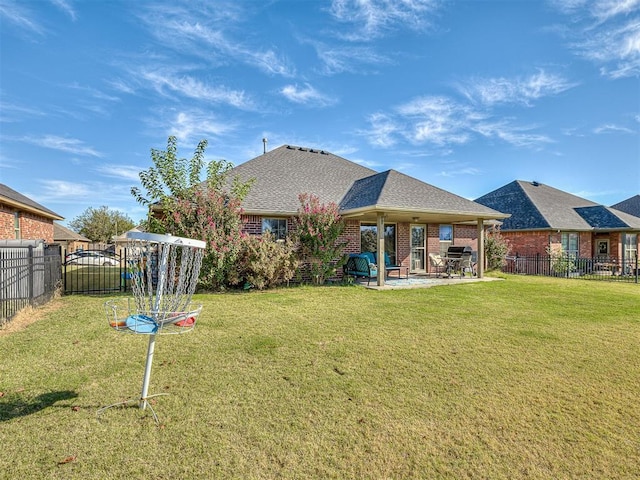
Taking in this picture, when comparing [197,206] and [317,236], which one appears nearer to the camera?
[197,206]

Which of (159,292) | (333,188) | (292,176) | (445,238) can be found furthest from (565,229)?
(159,292)

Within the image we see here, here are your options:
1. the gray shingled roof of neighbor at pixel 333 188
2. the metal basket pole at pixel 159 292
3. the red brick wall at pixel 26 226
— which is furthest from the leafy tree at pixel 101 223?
the metal basket pole at pixel 159 292

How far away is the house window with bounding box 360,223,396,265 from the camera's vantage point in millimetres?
14755

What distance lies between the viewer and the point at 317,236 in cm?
1180

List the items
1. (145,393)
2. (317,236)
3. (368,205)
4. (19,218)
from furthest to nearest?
(19,218)
(317,236)
(368,205)
(145,393)

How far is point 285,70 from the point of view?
45.4 feet

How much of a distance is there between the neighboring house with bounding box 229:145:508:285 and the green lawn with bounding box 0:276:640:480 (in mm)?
6291

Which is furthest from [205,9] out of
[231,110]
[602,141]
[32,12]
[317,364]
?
[602,141]

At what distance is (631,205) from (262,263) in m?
37.3

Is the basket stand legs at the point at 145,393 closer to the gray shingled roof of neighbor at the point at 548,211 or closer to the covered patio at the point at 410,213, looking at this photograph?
the covered patio at the point at 410,213

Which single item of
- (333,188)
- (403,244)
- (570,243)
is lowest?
(570,243)

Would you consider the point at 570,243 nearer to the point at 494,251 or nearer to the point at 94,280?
the point at 494,251

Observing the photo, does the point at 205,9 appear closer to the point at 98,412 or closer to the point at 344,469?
the point at 98,412

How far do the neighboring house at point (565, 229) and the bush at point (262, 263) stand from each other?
15.1m
